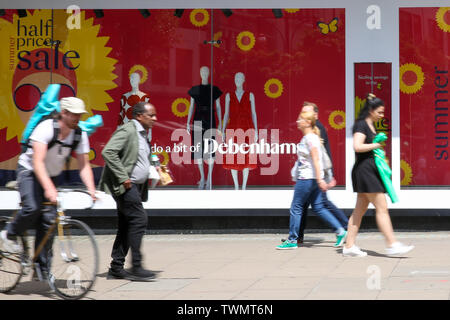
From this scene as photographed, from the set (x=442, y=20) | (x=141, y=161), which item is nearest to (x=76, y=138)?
(x=141, y=161)

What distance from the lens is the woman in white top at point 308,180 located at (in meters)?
10.2

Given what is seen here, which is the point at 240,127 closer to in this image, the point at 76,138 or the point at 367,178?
the point at 367,178

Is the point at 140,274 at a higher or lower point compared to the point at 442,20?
lower

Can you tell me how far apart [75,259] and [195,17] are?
23.6ft

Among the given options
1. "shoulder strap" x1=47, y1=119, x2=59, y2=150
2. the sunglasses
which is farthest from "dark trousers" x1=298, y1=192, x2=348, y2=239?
the sunglasses

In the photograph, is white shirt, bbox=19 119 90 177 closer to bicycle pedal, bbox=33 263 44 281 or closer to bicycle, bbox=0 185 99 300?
bicycle, bbox=0 185 99 300

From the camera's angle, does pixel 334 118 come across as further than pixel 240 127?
No

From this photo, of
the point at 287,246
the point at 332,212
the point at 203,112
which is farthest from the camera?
the point at 203,112

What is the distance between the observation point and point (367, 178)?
9.40 metres

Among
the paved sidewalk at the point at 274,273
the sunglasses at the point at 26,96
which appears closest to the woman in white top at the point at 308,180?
the paved sidewalk at the point at 274,273

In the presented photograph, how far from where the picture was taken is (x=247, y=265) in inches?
364

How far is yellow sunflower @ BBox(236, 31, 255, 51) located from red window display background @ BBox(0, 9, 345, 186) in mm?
16

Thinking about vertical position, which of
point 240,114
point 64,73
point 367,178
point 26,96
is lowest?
point 367,178

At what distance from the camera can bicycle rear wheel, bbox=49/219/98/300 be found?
710 centimetres
